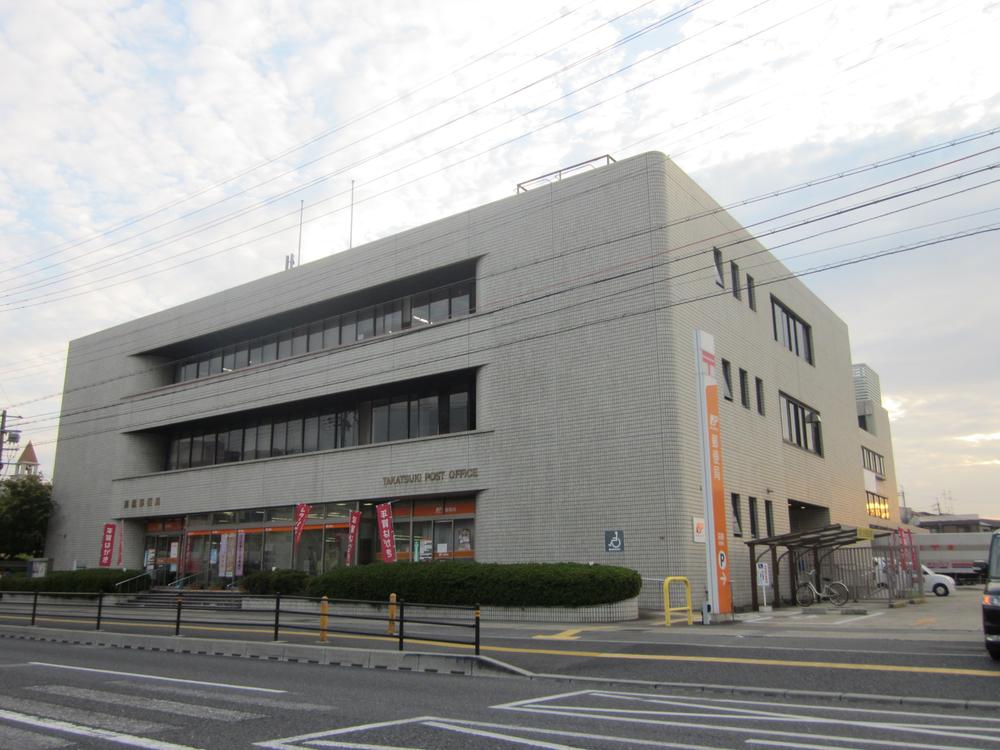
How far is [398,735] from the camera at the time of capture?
7746mm

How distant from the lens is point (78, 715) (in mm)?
8852

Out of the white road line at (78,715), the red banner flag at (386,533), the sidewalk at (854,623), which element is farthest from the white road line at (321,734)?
the red banner flag at (386,533)

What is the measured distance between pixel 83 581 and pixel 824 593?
30.6 metres

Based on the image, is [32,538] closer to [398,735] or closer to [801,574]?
[801,574]

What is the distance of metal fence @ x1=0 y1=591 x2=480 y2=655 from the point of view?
15.2m

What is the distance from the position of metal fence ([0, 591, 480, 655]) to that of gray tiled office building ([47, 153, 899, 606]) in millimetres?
3507

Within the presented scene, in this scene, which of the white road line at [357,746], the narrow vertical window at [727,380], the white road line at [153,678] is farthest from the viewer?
the narrow vertical window at [727,380]

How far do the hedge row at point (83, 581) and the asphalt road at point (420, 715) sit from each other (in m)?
25.5

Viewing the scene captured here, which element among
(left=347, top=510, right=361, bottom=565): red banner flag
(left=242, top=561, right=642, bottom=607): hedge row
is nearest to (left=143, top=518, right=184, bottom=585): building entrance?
(left=347, top=510, right=361, bottom=565): red banner flag

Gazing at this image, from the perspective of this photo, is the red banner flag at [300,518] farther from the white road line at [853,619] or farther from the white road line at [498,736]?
the white road line at [498,736]

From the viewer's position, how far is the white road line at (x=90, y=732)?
727 centimetres

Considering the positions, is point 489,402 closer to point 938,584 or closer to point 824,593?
point 824,593

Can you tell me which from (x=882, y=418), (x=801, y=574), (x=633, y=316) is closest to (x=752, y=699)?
(x=633, y=316)

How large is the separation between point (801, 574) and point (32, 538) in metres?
39.1
